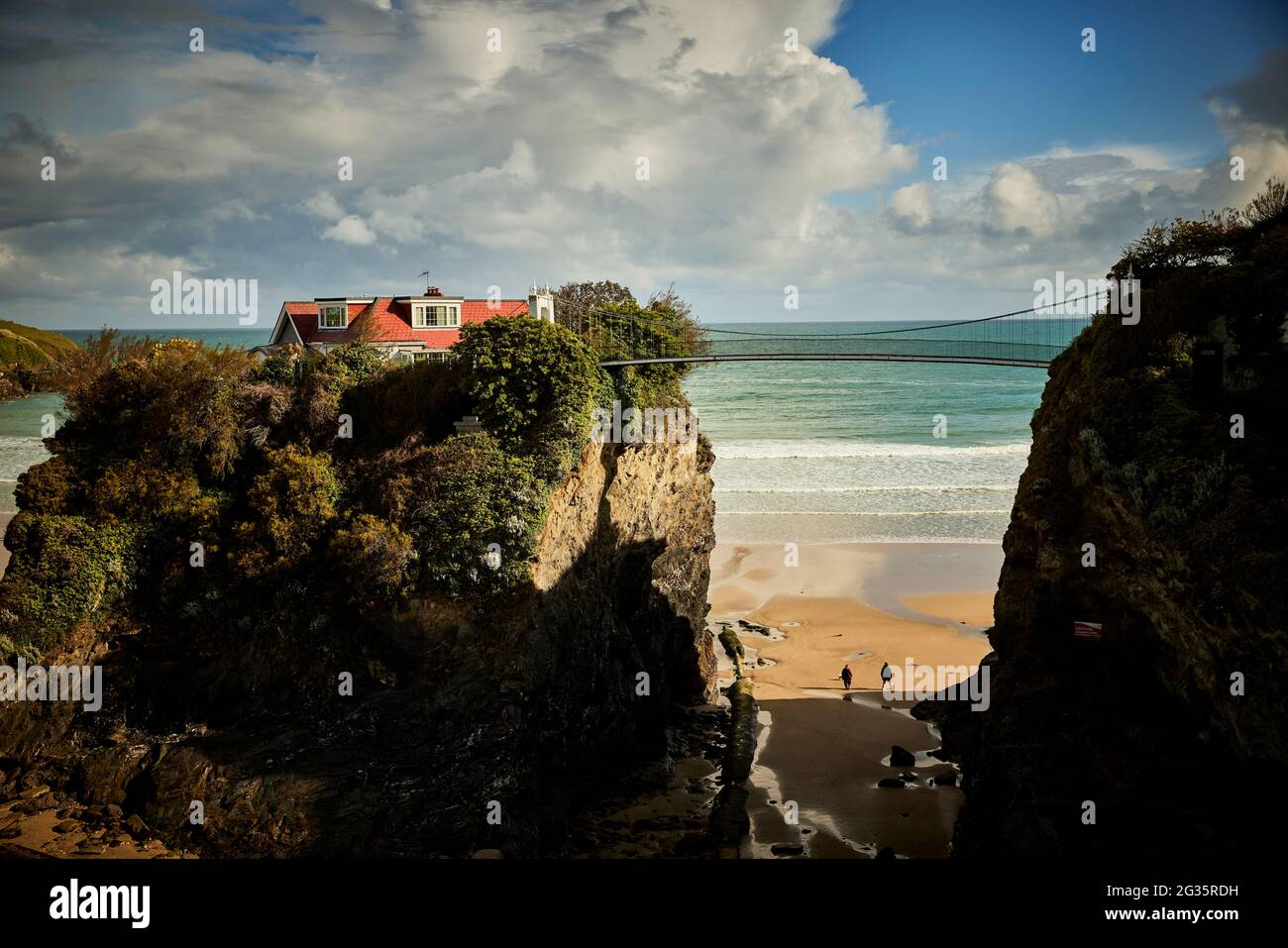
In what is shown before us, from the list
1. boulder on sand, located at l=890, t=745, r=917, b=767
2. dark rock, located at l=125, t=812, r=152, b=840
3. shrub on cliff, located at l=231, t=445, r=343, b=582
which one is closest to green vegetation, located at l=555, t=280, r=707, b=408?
shrub on cliff, located at l=231, t=445, r=343, b=582

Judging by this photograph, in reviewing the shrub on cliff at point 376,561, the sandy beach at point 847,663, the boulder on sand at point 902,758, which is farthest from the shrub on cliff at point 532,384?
the boulder on sand at point 902,758

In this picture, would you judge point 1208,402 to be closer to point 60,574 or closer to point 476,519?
point 476,519

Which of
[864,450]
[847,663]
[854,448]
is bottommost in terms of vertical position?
[847,663]

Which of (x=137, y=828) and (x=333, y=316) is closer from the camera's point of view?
(x=137, y=828)

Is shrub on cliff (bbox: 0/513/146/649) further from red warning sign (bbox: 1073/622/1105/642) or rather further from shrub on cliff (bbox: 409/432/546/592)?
red warning sign (bbox: 1073/622/1105/642)

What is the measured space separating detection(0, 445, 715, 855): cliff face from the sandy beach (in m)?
3.91

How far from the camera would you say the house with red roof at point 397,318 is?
27.5m

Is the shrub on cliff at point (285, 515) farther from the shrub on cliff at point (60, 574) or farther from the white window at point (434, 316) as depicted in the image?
the white window at point (434, 316)

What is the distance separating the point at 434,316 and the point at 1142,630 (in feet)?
72.9

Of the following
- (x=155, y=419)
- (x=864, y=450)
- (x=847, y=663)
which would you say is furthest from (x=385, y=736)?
(x=864, y=450)

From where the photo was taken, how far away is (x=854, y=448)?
5612 centimetres

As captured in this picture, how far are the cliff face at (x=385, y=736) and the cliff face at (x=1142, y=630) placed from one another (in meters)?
8.11
